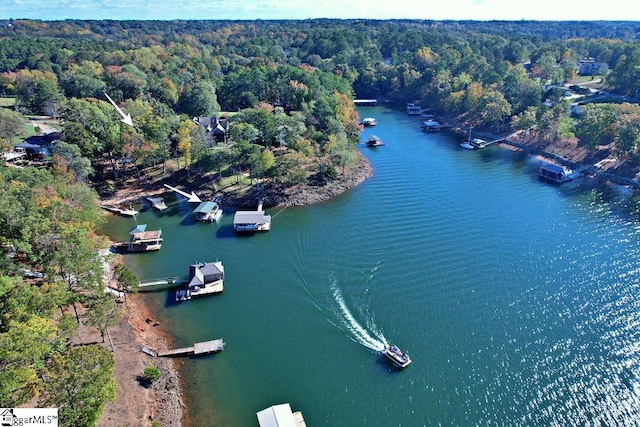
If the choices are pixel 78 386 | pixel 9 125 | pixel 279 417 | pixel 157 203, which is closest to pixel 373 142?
pixel 157 203

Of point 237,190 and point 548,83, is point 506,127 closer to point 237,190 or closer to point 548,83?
point 548,83

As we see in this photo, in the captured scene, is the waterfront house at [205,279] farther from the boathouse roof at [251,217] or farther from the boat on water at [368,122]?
the boat on water at [368,122]

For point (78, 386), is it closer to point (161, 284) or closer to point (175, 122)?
point (161, 284)

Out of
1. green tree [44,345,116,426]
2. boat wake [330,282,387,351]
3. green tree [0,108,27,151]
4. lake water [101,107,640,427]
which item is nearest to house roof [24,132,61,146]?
green tree [0,108,27,151]

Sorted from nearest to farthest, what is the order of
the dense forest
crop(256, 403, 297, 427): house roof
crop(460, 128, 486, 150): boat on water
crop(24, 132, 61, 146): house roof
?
1. crop(256, 403, 297, 427): house roof
2. the dense forest
3. crop(24, 132, 61, 146): house roof
4. crop(460, 128, 486, 150): boat on water

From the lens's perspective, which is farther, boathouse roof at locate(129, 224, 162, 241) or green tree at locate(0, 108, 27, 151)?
green tree at locate(0, 108, 27, 151)

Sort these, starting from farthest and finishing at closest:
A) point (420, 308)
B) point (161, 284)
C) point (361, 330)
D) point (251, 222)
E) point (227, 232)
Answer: point (227, 232) → point (251, 222) → point (161, 284) → point (420, 308) → point (361, 330)

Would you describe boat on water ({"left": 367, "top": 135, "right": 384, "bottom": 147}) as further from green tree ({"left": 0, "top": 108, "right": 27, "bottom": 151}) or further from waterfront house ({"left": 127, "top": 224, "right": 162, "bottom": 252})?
green tree ({"left": 0, "top": 108, "right": 27, "bottom": 151})

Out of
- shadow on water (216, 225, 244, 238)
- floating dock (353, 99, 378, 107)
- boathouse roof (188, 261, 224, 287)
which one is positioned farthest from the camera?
floating dock (353, 99, 378, 107)
